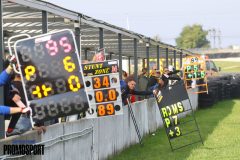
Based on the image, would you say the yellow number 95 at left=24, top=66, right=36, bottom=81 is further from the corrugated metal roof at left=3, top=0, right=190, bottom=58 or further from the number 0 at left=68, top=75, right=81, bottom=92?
the corrugated metal roof at left=3, top=0, right=190, bottom=58

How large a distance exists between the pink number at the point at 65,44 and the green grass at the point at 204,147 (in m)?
5.64

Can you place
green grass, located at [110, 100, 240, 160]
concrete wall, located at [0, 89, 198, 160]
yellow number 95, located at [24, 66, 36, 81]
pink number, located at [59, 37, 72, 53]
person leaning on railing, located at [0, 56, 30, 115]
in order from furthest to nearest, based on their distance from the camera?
green grass, located at [110, 100, 240, 160]
concrete wall, located at [0, 89, 198, 160]
pink number, located at [59, 37, 72, 53]
yellow number 95, located at [24, 66, 36, 81]
person leaning on railing, located at [0, 56, 30, 115]

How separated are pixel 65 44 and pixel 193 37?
16706cm

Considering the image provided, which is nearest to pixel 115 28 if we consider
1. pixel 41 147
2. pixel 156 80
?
pixel 156 80

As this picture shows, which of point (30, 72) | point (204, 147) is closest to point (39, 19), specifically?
point (204, 147)

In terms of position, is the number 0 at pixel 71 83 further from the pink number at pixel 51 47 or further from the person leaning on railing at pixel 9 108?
the person leaning on railing at pixel 9 108

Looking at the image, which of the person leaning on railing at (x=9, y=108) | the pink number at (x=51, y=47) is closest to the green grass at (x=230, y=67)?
the person leaning on railing at (x=9, y=108)

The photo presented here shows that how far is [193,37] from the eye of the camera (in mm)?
172500

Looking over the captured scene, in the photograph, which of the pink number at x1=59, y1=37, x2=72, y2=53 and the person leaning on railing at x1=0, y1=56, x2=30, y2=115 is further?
the pink number at x1=59, y1=37, x2=72, y2=53

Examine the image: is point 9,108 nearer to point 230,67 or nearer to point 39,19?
point 39,19

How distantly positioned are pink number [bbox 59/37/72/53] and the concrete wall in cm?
124

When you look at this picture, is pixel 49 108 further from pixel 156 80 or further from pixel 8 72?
pixel 156 80

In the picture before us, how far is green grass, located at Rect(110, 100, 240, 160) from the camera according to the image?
1302cm

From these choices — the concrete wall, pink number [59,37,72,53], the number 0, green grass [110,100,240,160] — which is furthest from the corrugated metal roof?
green grass [110,100,240,160]
